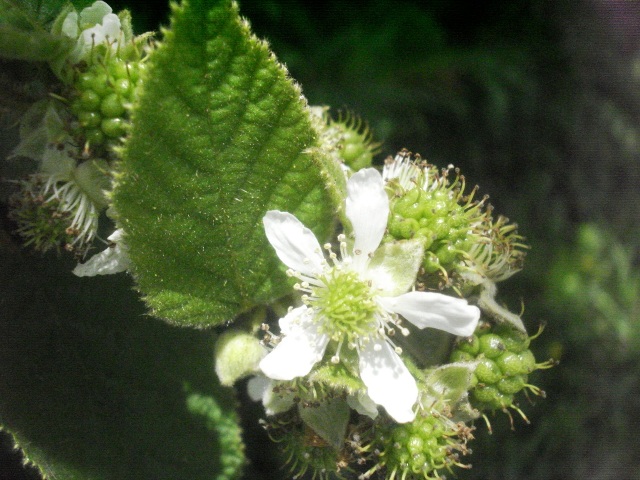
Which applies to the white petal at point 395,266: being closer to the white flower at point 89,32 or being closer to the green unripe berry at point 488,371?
the green unripe berry at point 488,371

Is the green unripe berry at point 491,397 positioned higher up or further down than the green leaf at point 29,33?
further down

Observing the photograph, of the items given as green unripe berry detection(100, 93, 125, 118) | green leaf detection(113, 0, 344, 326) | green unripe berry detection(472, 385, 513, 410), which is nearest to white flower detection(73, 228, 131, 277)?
green leaf detection(113, 0, 344, 326)

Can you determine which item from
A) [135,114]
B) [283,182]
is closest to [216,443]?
[283,182]

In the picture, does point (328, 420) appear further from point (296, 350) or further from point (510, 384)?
point (510, 384)

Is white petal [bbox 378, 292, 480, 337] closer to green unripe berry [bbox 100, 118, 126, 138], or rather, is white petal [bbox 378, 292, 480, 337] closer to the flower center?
the flower center

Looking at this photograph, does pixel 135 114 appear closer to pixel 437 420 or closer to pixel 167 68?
pixel 167 68

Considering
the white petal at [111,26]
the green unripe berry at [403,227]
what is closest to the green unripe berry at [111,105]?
the white petal at [111,26]

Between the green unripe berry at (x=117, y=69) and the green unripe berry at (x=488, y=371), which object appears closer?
the green unripe berry at (x=117, y=69)

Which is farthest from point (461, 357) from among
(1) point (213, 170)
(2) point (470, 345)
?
(1) point (213, 170)
